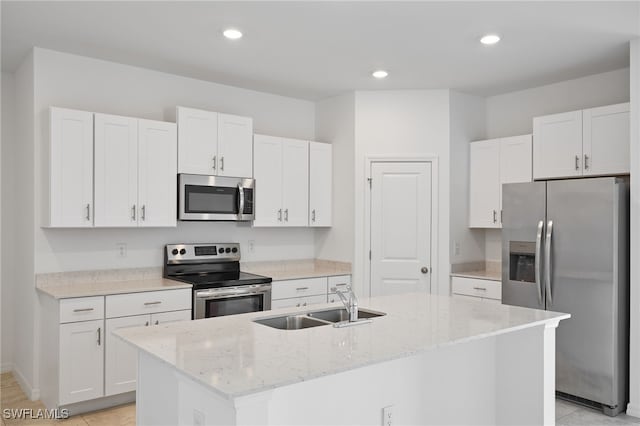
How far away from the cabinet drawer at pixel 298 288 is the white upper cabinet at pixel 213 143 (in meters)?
1.07

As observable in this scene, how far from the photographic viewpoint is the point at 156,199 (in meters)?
4.14

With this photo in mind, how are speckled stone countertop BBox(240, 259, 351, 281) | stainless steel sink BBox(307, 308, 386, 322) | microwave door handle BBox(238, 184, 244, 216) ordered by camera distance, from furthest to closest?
speckled stone countertop BBox(240, 259, 351, 281) → microwave door handle BBox(238, 184, 244, 216) → stainless steel sink BBox(307, 308, 386, 322)

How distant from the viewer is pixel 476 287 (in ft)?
15.5

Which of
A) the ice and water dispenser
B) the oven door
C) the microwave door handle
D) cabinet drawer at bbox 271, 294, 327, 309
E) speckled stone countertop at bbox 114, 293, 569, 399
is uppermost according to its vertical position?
the microwave door handle

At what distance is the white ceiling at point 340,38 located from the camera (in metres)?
3.17

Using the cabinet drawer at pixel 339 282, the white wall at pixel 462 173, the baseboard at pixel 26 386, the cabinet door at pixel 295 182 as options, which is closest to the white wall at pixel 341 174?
the cabinet drawer at pixel 339 282

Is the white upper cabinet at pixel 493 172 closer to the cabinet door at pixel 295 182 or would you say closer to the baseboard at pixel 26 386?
the cabinet door at pixel 295 182

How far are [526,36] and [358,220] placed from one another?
227 cm

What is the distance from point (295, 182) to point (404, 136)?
1.18 meters

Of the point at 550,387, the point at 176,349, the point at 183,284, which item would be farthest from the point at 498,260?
the point at 176,349

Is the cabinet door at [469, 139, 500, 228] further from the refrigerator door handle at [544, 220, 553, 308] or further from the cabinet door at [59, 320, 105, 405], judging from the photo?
the cabinet door at [59, 320, 105, 405]

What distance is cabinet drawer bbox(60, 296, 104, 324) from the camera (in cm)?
346

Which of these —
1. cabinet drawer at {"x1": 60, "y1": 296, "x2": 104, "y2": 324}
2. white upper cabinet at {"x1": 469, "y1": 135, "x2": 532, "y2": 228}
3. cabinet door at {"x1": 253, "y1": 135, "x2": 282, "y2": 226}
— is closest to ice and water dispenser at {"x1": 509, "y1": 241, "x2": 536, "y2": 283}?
white upper cabinet at {"x1": 469, "y1": 135, "x2": 532, "y2": 228}

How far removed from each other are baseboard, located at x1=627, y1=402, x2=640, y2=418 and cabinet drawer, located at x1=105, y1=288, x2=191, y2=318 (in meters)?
3.32
